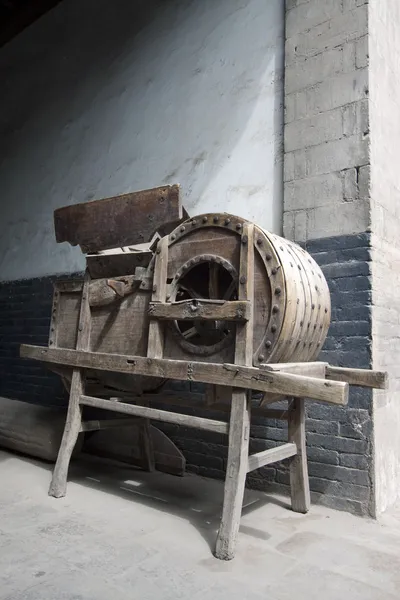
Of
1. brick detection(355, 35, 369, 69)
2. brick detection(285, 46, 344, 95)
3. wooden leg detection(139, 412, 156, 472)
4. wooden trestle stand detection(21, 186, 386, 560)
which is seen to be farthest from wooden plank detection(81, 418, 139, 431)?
brick detection(355, 35, 369, 69)

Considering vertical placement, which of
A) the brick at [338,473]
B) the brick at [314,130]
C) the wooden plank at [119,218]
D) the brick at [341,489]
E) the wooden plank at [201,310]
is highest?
the brick at [314,130]

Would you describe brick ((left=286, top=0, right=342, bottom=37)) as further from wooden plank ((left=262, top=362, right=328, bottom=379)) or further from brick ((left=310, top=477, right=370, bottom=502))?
brick ((left=310, top=477, right=370, bottom=502))

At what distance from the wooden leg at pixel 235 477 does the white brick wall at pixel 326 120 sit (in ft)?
5.34

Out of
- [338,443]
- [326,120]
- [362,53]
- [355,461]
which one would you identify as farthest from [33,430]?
[362,53]

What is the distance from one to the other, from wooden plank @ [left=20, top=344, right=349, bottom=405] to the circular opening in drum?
16cm

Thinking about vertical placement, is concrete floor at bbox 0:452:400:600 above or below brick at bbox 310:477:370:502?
below

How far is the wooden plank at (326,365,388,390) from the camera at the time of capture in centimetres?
308

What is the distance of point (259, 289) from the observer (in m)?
2.91

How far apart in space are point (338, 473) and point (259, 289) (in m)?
1.57

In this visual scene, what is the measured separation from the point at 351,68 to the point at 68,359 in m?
3.04

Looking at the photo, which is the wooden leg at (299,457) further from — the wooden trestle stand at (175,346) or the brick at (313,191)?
the brick at (313,191)

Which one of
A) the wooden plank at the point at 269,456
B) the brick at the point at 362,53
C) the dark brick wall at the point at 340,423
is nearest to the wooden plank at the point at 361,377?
the dark brick wall at the point at 340,423

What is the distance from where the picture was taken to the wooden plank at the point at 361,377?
3.08 m

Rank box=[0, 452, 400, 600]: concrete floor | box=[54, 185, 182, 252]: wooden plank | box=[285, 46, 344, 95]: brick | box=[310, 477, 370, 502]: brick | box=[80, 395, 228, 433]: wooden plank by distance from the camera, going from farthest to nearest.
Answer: box=[285, 46, 344, 95]: brick → box=[310, 477, 370, 502]: brick → box=[54, 185, 182, 252]: wooden plank → box=[80, 395, 228, 433]: wooden plank → box=[0, 452, 400, 600]: concrete floor
